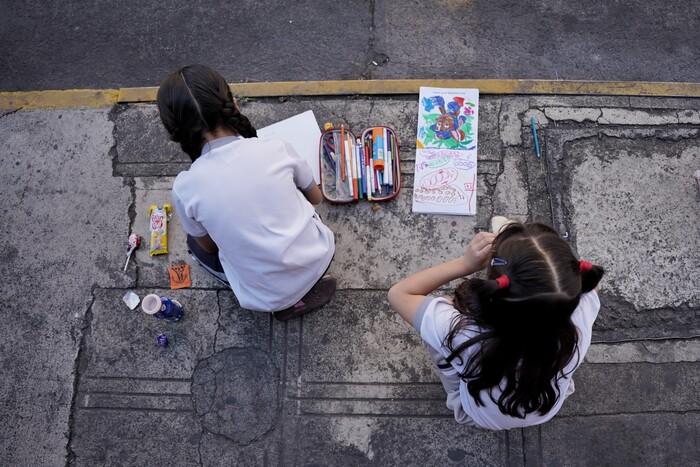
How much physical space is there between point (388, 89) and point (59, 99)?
2259 mm

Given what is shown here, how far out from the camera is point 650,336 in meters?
2.69

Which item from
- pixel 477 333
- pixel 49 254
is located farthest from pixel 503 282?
pixel 49 254

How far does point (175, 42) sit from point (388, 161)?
5.98 ft

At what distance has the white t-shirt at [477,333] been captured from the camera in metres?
1.90

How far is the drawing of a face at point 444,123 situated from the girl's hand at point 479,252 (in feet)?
3.92

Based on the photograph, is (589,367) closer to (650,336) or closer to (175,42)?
(650,336)

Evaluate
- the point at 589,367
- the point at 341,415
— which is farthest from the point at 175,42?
the point at 589,367

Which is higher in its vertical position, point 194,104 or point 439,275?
point 194,104

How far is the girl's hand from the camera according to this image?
6.55ft

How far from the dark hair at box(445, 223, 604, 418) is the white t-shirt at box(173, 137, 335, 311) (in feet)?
2.48

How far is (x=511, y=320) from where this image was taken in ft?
5.41

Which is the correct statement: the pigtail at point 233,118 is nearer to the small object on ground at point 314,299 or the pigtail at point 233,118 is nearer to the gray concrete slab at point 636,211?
the small object on ground at point 314,299

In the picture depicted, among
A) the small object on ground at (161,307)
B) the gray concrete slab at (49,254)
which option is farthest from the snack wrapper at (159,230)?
the small object on ground at (161,307)

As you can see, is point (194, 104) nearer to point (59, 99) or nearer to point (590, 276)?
point (590, 276)
